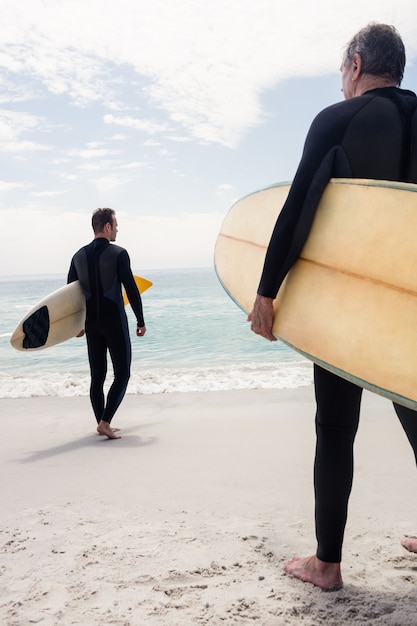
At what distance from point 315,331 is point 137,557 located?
45.8 inches

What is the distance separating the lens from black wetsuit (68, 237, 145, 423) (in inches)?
172

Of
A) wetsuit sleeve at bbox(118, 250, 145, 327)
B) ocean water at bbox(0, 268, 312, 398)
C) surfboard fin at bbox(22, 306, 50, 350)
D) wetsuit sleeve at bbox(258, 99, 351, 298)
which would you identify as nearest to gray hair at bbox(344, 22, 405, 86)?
wetsuit sleeve at bbox(258, 99, 351, 298)

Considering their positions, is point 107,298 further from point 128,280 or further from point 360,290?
point 360,290

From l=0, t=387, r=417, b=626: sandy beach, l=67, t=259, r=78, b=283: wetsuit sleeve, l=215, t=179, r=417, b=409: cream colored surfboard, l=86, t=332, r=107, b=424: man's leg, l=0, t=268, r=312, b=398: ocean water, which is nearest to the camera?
l=215, t=179, r=417, b=409: cream colored surfboard

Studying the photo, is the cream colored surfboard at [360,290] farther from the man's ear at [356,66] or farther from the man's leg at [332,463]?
the man's ear at [356,66]

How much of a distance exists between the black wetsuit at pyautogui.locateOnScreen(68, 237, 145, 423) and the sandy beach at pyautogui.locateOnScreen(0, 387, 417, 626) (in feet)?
1.65

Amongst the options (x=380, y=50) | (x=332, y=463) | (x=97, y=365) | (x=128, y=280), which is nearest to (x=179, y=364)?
(x=97, y=365)

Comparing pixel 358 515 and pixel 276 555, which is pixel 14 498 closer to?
pixel 276 555

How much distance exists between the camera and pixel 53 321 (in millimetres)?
4695

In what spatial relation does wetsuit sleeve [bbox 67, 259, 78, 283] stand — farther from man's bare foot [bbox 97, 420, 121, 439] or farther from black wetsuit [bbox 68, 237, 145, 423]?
man's bare foot [bbox 97, 420, 121, 439]

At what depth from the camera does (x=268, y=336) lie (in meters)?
1.87

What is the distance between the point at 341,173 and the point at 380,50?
1.31ft

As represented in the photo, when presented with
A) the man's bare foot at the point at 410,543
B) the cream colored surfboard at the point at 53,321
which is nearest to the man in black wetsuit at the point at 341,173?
the man's bare foot at the point at 410,543

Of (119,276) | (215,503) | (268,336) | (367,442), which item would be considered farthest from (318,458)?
(119,276)
